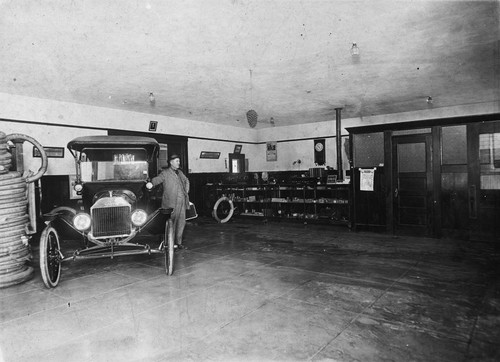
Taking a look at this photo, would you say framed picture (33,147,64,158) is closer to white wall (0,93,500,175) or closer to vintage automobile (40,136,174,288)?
white wall (0,93,500,175)

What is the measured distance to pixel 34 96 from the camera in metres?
7.89

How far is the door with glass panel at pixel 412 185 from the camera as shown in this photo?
24.8 ft

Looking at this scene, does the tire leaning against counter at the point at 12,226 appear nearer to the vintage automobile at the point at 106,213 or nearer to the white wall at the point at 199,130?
the vintage automobile at the point at 106,213

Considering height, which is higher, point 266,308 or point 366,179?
point 366,179

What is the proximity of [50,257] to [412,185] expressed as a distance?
23.9 feet

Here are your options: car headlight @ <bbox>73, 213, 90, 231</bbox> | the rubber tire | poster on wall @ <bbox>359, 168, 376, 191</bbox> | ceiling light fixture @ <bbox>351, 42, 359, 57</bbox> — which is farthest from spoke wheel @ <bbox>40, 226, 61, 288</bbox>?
poster on wall @ <bbox>359, 168, 376, 191</bbox>

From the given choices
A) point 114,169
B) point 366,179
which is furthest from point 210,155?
point 114,169

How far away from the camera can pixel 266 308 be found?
3650mm

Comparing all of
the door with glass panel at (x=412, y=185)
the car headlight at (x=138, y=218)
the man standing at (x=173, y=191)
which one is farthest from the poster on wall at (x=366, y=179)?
the car headlight at (x=138, y=218)

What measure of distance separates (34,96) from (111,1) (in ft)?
17.5

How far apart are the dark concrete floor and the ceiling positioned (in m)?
3.50

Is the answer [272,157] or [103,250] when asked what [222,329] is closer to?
[103,250]

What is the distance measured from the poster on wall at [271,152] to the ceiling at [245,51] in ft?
16.5

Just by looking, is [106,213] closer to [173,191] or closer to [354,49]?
[173,191]
